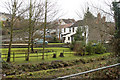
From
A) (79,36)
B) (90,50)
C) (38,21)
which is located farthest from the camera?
(79,36)

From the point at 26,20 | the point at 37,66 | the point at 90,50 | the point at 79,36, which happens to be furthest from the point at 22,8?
the point at 79,36

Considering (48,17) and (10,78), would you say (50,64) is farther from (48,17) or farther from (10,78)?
(48,17)

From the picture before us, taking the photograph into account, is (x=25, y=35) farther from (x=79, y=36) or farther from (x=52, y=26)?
(x=79, y=36)

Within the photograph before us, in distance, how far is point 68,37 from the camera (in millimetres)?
38875

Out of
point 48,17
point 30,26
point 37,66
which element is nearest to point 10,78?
point 37,66

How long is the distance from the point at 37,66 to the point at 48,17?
663cm

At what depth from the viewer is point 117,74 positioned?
19.0 feet

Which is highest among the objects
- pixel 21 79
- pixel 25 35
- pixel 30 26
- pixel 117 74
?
pixel 30 26

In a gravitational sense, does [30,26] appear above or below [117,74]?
above

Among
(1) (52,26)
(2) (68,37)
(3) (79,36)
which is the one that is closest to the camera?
(1) (52,26)

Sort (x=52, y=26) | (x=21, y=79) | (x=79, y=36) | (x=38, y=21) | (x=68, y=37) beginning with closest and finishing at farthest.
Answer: (x=21, y=79) < (x=38, y=21) < (x=52, y=26) < (x=79, y=36) < (x=68, y=37)

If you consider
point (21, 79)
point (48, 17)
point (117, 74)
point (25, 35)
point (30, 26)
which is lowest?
point (21, 79)

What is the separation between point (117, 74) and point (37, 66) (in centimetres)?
707

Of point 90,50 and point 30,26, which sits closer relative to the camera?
point 30,26
